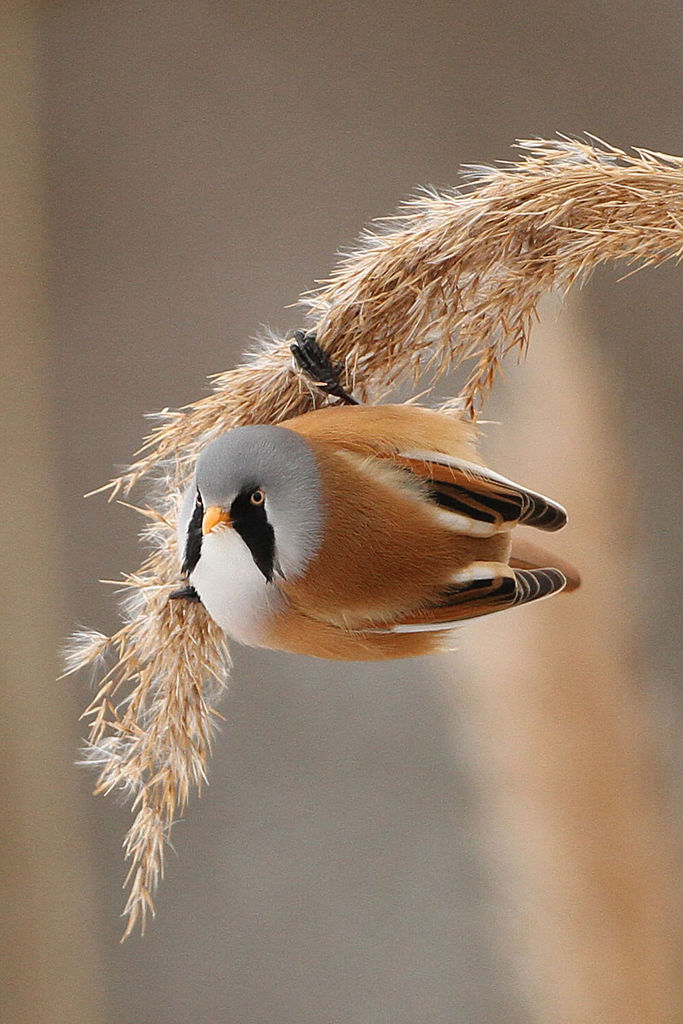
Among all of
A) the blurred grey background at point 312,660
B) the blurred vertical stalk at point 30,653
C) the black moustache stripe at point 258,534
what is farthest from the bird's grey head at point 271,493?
the blurred vertical stalk at point 30,653

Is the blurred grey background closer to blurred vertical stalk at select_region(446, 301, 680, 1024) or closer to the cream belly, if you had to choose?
blurred vertical stalk at select_region(446, 301, 680, 1024)

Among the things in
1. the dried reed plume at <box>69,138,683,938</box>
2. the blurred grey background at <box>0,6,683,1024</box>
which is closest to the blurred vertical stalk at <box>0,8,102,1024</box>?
the blurred grey background at <box>0,6,683,1024</box>

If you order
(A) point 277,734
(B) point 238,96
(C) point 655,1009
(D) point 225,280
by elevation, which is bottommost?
(C) point 655,1009

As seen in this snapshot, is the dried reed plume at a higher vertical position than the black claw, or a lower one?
higher

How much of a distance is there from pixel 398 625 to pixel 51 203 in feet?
1.51

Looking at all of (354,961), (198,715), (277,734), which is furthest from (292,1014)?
(198,715)

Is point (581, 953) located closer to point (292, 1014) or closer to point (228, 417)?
point (292, 1014)

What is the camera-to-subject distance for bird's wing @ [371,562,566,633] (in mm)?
339

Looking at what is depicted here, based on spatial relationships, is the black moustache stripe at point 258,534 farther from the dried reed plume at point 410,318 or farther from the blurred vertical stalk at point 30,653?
the blurred vertical stalk at point 30,653

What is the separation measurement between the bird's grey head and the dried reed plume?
0.18 feet

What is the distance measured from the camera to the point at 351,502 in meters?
0.33

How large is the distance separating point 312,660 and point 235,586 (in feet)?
1.04

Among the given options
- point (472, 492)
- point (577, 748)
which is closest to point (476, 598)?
point (472, 492)

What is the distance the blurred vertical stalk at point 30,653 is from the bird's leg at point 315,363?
0.34 m
